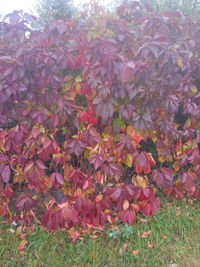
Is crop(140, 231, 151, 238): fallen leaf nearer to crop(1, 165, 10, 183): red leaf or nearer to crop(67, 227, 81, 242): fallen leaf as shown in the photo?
crop(67, 227, 81, 242): fallen leaf

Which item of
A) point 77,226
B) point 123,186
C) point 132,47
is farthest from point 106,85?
point 77,226

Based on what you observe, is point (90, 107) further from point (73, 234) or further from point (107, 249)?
point (107, 249)

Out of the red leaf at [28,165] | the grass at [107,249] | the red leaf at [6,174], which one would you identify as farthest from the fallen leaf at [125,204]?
the red leaf at [6,174]

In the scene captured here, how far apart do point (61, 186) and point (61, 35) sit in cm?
121

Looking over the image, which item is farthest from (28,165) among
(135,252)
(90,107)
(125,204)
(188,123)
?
(188,123)

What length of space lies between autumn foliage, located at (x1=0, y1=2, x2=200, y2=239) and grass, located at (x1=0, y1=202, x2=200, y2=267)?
143 mm

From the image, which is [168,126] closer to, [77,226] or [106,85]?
[106,85]

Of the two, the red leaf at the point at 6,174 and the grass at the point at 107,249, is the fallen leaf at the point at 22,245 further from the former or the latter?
the red leaf at the point at 6,174

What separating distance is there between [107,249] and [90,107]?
113 centimetres

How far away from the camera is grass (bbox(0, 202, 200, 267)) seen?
245 centimetres

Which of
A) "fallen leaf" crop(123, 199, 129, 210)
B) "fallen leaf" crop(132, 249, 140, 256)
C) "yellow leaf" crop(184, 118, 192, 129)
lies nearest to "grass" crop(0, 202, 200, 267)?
"fallen leaf" crop(132, 249, 140, 256)

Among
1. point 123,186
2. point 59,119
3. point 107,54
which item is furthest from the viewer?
point 123,186

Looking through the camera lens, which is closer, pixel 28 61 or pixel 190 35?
pixel 28 61

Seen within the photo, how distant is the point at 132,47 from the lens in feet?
8.18
